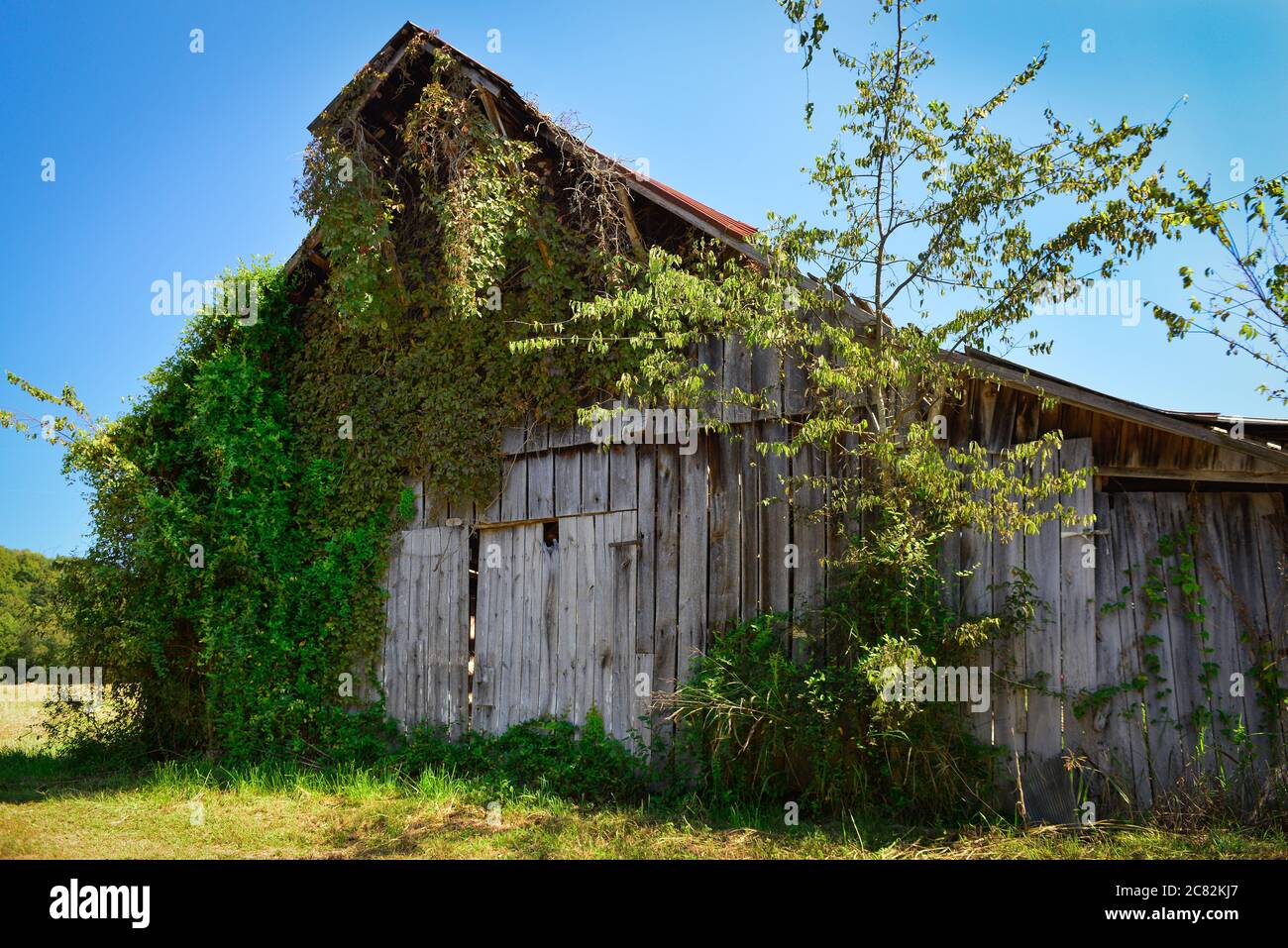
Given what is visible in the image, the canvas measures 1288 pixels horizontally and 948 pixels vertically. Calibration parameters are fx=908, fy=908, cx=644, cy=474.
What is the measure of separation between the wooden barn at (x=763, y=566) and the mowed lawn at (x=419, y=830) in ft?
3.39

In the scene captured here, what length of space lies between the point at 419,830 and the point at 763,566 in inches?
144

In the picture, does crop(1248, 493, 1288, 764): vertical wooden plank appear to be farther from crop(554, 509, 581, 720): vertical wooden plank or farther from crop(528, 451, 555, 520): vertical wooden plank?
crop(528, 451, 555, 520): vertical wooden plank

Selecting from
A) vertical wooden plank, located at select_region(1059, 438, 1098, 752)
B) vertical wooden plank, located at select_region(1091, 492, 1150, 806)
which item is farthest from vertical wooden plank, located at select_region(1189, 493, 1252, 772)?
vertical wooden plank, located at select_region(1059, 438, 1098, 752)

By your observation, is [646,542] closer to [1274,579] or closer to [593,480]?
[593,480]

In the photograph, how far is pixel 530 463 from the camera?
31.8 feet

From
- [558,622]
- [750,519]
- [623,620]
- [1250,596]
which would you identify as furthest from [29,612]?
[1250,596]

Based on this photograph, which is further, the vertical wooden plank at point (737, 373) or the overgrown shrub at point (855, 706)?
the vertical wooden plank at point (737, 373)

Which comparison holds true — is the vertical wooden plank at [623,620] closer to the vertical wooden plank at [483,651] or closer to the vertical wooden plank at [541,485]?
the vertical wooden plank at [541,485]

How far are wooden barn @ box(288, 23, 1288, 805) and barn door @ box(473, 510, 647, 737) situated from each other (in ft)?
0.07

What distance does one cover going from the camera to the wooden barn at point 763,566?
7.12m

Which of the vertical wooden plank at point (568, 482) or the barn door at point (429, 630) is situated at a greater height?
the vertical wooden plank at point (568, 482)

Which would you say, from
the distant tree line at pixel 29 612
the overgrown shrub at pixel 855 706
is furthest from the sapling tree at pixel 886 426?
the distant tree line at pixel 29 612

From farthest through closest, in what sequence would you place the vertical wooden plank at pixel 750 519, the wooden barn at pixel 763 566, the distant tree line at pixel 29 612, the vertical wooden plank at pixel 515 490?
the distant tree line at pixel 29 612, the vertical wooden plank at pixel 515 490, the vertical wooden plank at pixel 750 519, the wooden barn at pixel 763 566

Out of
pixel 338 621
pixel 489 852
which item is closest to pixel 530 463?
pixel 338 621
